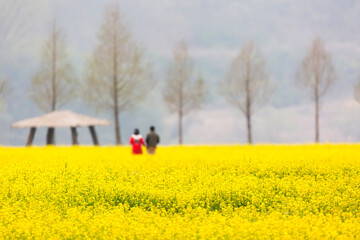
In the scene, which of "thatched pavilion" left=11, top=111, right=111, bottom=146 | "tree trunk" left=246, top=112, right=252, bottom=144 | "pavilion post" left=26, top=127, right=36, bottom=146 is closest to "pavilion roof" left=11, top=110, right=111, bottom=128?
"thatched pavilion" left=11, top=111, right=111, bottom=146

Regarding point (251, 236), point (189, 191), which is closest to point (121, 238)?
point (251, 236)

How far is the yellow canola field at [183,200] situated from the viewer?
9414 millimetres

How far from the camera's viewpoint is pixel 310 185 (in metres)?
14.8

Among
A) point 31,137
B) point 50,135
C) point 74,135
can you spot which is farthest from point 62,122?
point 31,137

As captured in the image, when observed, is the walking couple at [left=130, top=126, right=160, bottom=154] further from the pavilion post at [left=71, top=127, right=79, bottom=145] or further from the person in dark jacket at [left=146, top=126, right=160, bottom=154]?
the pavilion post at [left=71, top=127, right=79, bottom=145]

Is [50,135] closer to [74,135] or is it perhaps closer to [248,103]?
[74,135]

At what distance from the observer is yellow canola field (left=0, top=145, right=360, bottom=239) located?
371 inches

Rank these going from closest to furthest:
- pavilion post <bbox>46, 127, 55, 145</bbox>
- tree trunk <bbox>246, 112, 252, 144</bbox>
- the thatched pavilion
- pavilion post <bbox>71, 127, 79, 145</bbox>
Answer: the thatched pavilion, pavilion post <bbox>71, 127, 79, 145</bbox>, pavilion post <bbox>46, 127, 55, 145</bbox>, tree trunk <bbox>246, 112, 252, 144</bbox>

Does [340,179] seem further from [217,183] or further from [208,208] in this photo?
[208,208]

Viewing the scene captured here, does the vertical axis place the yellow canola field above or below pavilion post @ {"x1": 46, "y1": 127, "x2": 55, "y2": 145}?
below

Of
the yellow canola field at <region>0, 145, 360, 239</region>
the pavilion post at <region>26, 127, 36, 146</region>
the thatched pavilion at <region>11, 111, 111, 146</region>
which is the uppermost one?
the thatched pavilion at <region>11, 111, 111, 146</region>

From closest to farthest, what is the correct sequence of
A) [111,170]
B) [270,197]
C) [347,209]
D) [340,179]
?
[347,209], [270,197], [340,179], [111,170]

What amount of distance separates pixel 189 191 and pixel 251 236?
4437 millimetres

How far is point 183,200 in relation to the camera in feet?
40.8
